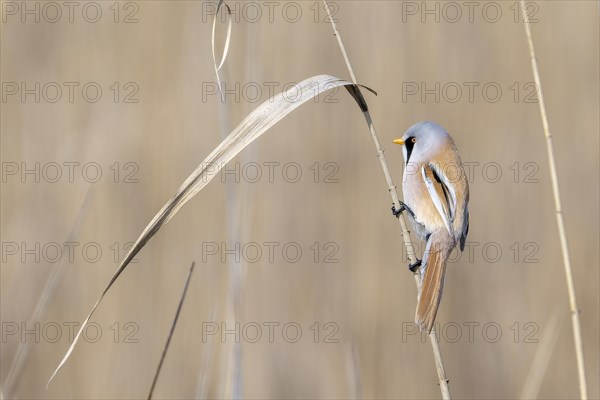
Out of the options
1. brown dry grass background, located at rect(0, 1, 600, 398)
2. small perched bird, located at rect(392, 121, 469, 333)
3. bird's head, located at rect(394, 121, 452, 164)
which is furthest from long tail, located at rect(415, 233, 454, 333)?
brown dry grass background, located at rect(0, 1, 600, 398)

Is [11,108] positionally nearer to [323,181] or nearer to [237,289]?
[323,181]

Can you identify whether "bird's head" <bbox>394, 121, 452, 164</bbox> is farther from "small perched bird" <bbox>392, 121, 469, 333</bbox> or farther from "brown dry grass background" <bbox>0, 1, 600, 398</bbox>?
"brown dry grass background" <bbox>0, 1, 600, 398</bbox>

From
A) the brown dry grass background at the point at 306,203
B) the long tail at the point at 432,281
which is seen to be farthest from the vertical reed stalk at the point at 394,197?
the brown dry grass background at the point at 306,203

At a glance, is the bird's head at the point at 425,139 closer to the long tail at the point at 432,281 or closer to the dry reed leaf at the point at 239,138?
the long tail at the point at 432,281

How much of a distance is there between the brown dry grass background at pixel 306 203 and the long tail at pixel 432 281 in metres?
1.17

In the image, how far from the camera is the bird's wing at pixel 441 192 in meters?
2.52

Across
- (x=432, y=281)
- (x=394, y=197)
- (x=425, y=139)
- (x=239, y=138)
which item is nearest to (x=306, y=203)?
(x=425, y=139)

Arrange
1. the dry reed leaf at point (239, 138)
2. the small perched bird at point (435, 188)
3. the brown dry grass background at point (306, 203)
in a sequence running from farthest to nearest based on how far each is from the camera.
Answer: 1. the brown dry grass background at point (306, 203)
2. the small perched bird at point (435, 188)
3. the dry reed leaf at point (239, 138)

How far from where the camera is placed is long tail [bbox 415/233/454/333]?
6.74ft

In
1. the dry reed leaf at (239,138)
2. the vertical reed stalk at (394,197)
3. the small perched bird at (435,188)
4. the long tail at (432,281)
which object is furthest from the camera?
the small perched bird at (435,188)

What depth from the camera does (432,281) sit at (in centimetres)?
221

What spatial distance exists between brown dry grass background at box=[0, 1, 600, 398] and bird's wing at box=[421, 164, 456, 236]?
3.59 feet

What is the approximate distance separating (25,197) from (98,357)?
34.3 inches

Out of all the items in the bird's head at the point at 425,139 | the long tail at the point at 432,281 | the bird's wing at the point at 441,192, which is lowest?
the long tail at the point at 432,281
